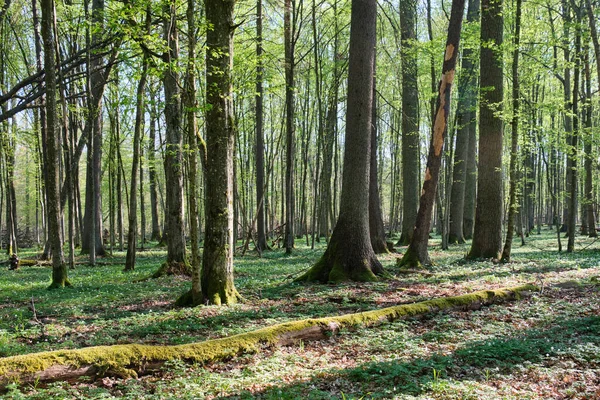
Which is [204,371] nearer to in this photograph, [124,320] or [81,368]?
[81,368]

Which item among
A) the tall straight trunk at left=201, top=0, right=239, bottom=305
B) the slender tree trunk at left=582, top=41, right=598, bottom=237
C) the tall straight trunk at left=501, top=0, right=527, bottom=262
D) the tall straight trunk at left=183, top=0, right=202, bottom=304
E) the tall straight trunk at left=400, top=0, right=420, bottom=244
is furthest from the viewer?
the tall straight trunk at left=400, top=0, right=420, bottom=244

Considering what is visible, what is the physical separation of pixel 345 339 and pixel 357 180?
4.99 meters

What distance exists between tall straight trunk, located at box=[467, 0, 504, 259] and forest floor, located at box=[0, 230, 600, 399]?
3.12 metres

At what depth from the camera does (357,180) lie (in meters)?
9.59

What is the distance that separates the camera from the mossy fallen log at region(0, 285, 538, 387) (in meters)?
A: 3.47

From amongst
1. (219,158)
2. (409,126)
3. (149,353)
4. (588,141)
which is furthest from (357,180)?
(588,141)

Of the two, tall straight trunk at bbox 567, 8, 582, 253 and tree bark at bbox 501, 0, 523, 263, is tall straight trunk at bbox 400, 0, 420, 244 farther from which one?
tall straight trunk at bbox 567, 8, 582, 253

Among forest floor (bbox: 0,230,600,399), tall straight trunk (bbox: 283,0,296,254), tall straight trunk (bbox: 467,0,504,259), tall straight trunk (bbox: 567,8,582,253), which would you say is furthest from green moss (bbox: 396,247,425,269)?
tall straight trunk (bbox: 567,8,582,253)

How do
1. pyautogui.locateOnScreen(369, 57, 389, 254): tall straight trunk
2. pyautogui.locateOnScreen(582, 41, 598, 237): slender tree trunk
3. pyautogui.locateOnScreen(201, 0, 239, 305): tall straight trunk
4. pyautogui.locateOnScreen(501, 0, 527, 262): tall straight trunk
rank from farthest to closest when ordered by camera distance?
pyautogui.locateOnScreen(582, 41, 598, 237): slender tree trunk < pyautogui.locateOnScreen(369, 57, 389, 254): tall straight trunk < pyautogui.locateOnScreen(501, 0, 527, 262): tall straight trunk < pyautogui.locateOnScreen(201, 0, 239, 305): tall straight trunk

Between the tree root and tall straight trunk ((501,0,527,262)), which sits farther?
tall straight trunk ((501,0,527,262))

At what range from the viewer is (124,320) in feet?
20.2

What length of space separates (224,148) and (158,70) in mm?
1604

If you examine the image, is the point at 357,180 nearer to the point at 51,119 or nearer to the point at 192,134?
the point at 192,134

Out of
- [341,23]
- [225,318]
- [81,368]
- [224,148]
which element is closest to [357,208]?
[224,148]
